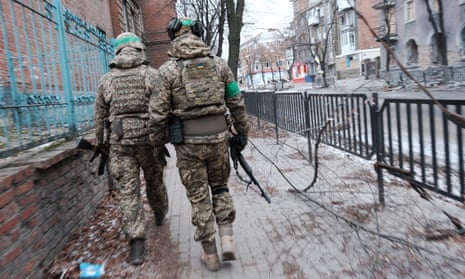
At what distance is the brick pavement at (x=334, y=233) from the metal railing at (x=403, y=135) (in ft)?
1.24

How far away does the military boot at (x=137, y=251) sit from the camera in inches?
143

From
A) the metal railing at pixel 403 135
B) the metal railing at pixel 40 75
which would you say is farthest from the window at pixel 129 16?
the metal railing at pixel 403 135

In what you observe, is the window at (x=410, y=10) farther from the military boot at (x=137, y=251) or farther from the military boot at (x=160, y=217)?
the military boot at (x=137, y=251)

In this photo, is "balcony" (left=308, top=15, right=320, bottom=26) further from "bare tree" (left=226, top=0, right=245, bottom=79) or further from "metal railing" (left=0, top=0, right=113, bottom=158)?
"metal railing" (left=0, top=0, right=113, bottom=158)

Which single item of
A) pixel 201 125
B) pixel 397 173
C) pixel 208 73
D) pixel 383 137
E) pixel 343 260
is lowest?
pixel 343 260

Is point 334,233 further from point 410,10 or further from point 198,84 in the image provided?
point 410,10

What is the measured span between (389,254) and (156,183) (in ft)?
7.84

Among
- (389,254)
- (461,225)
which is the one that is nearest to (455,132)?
(461,225)

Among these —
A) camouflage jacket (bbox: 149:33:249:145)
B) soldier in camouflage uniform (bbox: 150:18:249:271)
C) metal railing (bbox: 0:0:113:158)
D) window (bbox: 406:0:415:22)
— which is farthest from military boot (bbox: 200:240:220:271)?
window (bbox: 406:0:415:22)

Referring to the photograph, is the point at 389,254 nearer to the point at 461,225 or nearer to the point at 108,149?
the point at 461,225

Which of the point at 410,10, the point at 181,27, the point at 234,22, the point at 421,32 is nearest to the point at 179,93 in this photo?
the point at 181,27

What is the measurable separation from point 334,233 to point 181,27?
2.43 m

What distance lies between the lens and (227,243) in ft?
11.3

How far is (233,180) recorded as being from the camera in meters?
6.84
